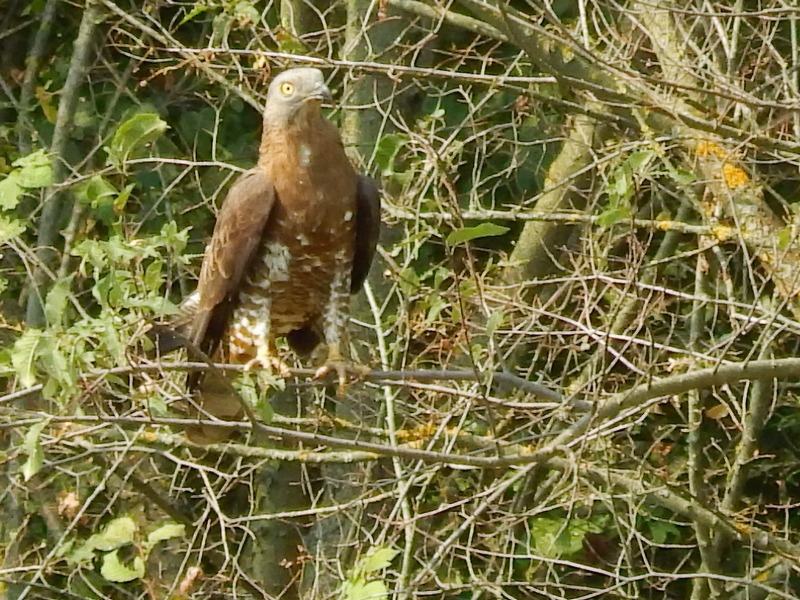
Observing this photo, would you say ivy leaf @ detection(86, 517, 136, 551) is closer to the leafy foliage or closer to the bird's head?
the leafy foliage

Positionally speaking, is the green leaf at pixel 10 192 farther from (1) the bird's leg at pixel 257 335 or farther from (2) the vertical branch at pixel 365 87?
(2) the vertical branch at pixel 365 87

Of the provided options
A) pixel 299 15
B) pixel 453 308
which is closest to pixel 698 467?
pixel 453 308

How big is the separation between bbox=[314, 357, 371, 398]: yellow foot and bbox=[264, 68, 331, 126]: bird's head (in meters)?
0.66

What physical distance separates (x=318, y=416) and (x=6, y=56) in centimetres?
323

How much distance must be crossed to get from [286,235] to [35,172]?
94cm

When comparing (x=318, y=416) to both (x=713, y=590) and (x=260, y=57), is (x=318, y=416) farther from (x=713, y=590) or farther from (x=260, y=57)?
(x=713, y=590)

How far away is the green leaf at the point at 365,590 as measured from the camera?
10.2 feet

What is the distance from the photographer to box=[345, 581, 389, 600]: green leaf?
3.10m

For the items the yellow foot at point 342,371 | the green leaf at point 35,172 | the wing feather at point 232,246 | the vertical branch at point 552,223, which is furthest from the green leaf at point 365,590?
the vertical branch at point 552,223

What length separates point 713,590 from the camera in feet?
15.1

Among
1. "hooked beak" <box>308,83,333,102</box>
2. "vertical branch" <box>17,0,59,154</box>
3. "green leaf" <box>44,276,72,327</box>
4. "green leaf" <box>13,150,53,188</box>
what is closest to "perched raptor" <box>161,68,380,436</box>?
"hooked beak" <box>308,83,333,102</box>

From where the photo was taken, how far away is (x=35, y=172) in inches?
105

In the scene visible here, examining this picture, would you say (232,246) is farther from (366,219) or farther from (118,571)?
(118,571)

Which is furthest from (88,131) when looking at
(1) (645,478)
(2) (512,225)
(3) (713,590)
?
(3) (713,590)
